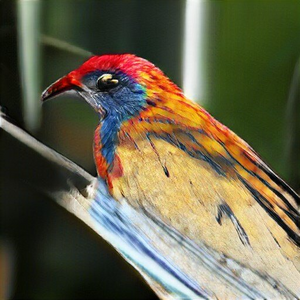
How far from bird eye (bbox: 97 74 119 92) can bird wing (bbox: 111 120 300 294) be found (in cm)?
15

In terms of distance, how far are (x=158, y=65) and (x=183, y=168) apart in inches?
12.2

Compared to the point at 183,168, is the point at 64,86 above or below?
above

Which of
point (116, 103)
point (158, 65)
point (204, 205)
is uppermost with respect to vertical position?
point (158, 65)

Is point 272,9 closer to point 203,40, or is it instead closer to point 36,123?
point 203,40

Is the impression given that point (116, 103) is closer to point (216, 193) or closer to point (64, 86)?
point (64, 86)

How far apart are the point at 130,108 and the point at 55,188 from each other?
322 mm

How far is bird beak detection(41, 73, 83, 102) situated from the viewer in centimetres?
127

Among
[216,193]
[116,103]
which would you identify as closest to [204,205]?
[216,193]

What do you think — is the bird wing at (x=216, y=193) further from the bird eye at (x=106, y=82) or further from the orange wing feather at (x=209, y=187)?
the bird eye at (x=106, y=82)

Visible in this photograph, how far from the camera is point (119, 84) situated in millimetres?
1266

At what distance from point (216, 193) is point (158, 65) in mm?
407

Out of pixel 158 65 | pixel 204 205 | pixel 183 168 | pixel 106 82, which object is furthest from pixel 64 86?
pixel 204 205

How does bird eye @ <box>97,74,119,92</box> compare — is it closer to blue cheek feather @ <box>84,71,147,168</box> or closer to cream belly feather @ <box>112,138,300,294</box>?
blue cheek feather @ <box>84,71,147,168</box>

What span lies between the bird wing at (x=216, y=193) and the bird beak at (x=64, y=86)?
0.21 m
